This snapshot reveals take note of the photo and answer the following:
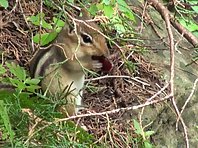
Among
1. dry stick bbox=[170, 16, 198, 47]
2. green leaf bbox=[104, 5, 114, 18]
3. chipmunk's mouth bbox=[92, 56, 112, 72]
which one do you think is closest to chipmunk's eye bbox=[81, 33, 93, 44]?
chipmunk's mouth bbox=[92, 56, 112, 72]

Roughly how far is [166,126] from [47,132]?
4.84 ft

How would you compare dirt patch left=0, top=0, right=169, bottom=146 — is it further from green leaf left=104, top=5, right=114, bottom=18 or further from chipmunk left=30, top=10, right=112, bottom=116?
green leaf left=104, top=5, right=114, bottom=18

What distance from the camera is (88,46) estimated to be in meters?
3.45

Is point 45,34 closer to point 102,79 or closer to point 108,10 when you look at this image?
point 108,10

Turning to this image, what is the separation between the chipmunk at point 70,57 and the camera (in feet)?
11.1

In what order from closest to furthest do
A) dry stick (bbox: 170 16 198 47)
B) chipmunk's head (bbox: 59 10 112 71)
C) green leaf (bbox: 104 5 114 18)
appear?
dry stick (bbox: 170 16 198 47) < chipmunk's head (bbox: 59 10 112 71) < green leaf (bbox: 104 5 114 18)

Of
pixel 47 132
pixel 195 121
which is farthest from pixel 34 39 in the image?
pixel 195 121

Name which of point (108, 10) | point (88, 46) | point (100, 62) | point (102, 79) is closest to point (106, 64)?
point (100, 62)

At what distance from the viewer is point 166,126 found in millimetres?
4016

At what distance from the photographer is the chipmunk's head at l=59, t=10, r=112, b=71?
3.42m

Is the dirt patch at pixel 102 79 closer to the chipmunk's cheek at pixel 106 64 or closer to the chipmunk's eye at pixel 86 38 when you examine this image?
the chipmunk's cheek at pixel 106 64

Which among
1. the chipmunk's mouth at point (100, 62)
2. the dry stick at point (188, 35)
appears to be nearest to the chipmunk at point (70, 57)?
the chipmunk's mouth at point (100, 62)

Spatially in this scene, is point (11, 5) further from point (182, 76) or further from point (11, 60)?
point (182, 76)

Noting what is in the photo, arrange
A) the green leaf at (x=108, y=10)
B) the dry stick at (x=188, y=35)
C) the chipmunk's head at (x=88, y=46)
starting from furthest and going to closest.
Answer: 1. the green leaf at (x=108, y=10)
2. the chipmunk's head at (x=88, y=46)
3. the dry stick at (x=188, y=35)
